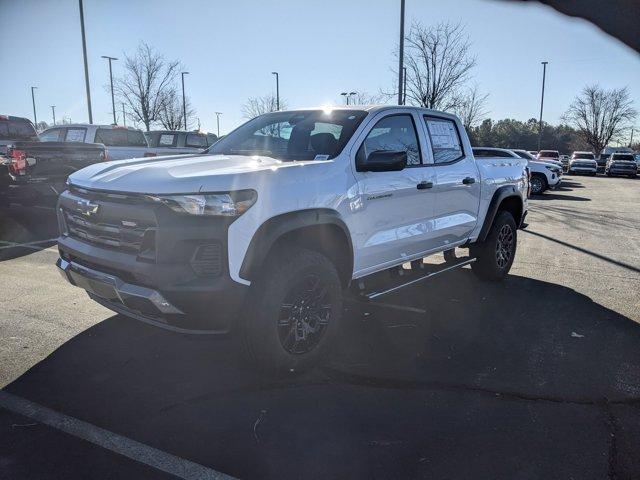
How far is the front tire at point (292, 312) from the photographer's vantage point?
327 cm

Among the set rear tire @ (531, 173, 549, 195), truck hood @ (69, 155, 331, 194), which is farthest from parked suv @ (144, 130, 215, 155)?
rear tire @ (531, 173, 549, 195)

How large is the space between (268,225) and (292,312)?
65 cm

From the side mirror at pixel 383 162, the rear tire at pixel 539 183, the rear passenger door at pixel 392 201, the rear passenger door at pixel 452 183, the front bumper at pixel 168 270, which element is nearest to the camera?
the front bumper at pixel 168 270

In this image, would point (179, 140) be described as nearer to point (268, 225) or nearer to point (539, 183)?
point (268, 225)

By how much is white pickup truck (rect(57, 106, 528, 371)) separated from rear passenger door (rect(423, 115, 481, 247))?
43 millimetres

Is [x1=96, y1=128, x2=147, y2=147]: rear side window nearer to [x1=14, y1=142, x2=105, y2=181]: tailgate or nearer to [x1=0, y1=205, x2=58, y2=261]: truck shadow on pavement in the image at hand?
[x1=0, y1=205, x2=58, y2=261]: truck shadow on pavement

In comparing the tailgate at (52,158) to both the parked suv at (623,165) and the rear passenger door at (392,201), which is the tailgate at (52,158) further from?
the parked suv at (623,165)

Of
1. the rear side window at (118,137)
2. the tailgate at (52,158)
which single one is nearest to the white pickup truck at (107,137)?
the rear side window at (118,137)

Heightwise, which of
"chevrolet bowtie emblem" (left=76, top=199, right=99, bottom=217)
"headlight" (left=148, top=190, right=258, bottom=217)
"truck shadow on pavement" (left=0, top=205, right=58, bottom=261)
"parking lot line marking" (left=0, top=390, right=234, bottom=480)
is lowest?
"parking lot line marking" (left=0, top=390, right=234, bottom=480)

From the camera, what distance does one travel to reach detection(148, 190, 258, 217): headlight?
3100mm

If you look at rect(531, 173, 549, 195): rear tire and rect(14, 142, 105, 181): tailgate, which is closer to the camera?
rect(14, 142, 105, 181): tailgate

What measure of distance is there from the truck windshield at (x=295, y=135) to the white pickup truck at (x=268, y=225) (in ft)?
0.05

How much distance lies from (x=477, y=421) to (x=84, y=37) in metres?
21.4

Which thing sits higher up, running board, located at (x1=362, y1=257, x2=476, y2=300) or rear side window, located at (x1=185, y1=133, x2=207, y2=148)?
rear side window, located at (x1=185, y1=133, x2=207, y2=148)
